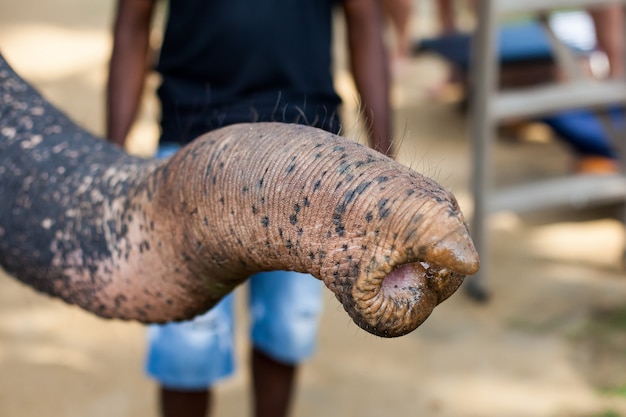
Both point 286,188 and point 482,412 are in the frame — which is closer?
point 286,188

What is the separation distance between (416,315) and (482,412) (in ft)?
7.21

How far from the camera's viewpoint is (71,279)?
1250 mm

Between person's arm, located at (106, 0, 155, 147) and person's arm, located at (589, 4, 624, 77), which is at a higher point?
person's arm, located at (106, 0, 155, 147)

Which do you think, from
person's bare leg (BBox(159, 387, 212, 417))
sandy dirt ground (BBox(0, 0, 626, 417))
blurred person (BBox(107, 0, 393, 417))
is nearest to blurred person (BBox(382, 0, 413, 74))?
sandy dirt ground (BBox(0, 0, 626, 417))

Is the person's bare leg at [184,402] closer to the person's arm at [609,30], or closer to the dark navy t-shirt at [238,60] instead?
the dark navy t-shirt at [238,60]

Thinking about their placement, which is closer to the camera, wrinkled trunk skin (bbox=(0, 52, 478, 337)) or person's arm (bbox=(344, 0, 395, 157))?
wrinkled trunk skin (bbox=(0, 52, 478, 337))

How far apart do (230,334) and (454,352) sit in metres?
1.30

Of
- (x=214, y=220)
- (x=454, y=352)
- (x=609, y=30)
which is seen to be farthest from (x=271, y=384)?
(x=609, y=30)

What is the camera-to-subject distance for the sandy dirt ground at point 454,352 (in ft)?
10.1

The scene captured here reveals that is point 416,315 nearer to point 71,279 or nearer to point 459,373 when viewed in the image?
point 71,279

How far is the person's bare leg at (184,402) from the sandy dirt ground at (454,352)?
56cm

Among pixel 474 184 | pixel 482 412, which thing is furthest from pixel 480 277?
pixel 482 412

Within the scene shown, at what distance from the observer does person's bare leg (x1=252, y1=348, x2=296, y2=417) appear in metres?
2.55

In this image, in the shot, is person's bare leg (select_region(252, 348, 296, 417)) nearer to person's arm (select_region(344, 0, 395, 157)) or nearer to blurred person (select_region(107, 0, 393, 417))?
blurred person (select_region(107, 0, 393, 417))
